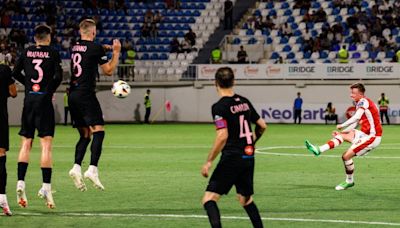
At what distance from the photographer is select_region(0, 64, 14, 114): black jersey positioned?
12.8 meters

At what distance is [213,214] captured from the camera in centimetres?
977

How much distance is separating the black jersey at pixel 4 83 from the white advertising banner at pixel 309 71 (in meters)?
34.6

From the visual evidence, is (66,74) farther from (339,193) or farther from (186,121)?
(339,193)

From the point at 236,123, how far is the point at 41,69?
4528 millimetres

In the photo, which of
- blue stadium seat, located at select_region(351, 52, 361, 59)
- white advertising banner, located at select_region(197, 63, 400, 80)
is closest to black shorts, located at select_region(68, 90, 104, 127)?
white advertising banner, located at select_region(197, 63, 400, 80)

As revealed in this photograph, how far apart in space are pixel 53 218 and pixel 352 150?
257 inches

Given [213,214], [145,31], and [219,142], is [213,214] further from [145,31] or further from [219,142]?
[145,31]

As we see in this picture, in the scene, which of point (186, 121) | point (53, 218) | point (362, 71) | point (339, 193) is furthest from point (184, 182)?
point (186, 121)

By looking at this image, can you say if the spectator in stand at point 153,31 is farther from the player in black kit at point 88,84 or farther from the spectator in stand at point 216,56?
the player in black kit at point 88,84

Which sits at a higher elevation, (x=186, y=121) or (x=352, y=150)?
(x=352, y=150)

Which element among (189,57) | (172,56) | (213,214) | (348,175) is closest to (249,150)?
(213,214)

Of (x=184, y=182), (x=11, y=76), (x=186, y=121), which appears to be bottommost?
(x=186, y=121)

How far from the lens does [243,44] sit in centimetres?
5059

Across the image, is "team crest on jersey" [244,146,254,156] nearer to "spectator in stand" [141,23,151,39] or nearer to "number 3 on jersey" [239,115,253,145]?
"number 3 on jersey" [239,115,253,145]
